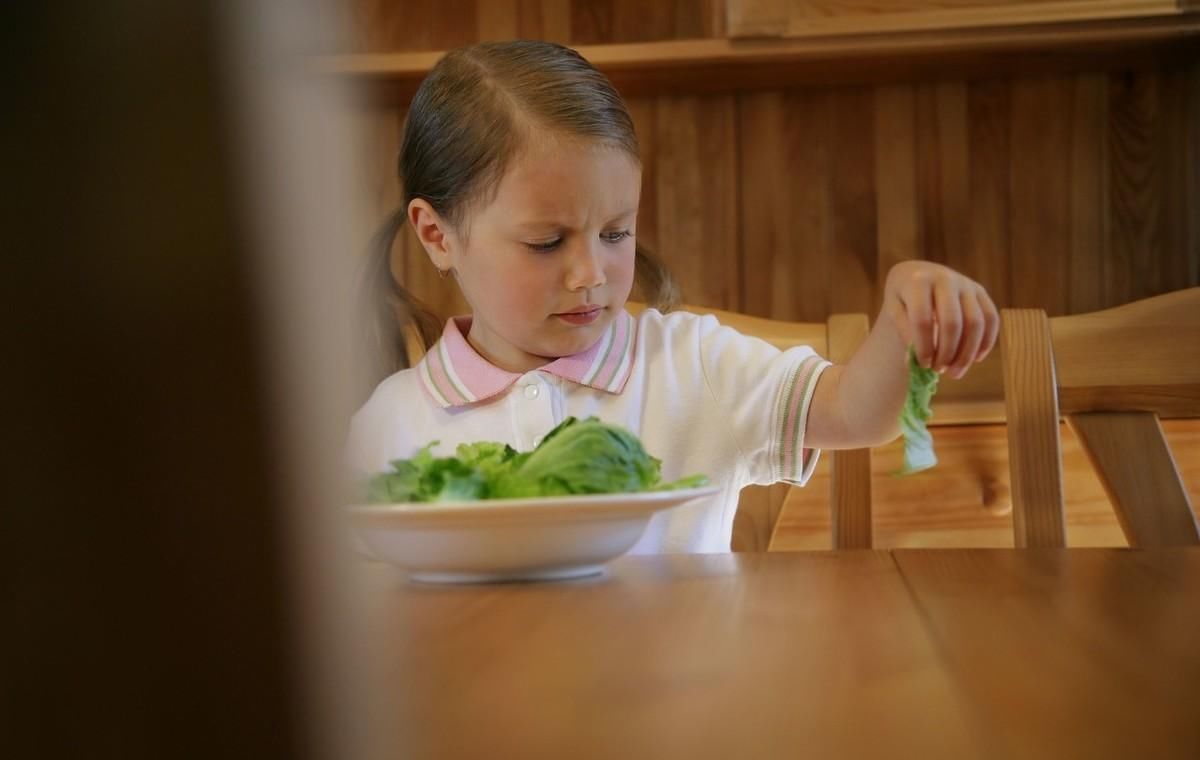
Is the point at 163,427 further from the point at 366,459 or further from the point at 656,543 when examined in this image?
the point at 656,543

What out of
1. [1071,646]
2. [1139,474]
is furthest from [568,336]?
[1071,646]

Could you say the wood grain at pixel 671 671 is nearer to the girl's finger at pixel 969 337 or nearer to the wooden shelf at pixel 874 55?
the girl's finger at pixel 969 337

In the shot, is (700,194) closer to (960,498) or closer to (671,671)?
(960,498)

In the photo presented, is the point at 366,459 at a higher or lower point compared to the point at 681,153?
lower

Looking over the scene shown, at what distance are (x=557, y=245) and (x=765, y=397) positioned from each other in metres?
0.26

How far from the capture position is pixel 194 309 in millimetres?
93

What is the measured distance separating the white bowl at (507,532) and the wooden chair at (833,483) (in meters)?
0.62

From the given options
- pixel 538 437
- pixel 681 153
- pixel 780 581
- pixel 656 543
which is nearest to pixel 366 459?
pixel 538 437

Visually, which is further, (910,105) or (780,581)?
(910,105)

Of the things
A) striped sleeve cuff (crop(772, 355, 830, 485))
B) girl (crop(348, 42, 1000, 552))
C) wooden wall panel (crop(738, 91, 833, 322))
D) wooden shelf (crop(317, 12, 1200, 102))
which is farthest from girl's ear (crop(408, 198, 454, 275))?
wooden wall panel (crop(738, 91, 833, 322))

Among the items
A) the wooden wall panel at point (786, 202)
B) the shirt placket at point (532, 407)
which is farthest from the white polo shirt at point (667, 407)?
the wooden wall panel at point (786, 202)

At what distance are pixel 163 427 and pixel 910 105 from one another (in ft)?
7.76

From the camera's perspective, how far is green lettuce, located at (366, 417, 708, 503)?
27.0 inches

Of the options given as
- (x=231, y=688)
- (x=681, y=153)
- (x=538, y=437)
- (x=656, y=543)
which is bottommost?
(x=656, y=543)
